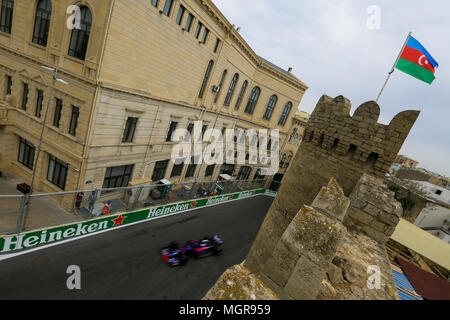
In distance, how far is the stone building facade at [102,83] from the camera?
45.6 ft

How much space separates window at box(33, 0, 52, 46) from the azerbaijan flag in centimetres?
2173

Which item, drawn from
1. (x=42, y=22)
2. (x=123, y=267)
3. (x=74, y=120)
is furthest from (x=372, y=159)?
(x=42, y=22)

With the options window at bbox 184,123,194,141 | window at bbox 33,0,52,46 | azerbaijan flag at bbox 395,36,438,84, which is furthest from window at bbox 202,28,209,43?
azerbaijan flag at bbox 395,36,438,84

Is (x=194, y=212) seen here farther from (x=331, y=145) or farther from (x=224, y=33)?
(x=224, y=33)

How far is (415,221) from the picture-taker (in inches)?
1104

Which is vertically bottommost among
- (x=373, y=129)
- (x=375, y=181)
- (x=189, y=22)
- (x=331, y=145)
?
(x=375, y=181)

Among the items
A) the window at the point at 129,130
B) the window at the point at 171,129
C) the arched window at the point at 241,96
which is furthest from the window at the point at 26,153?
the arched window at the point at 241,96

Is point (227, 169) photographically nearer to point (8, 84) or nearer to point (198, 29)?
point (198, 29)

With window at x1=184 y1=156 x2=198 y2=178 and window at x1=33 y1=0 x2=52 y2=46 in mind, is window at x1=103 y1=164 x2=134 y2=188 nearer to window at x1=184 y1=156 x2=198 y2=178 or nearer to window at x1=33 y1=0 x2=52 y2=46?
window at x1=184 y1=156 x2=198 y2=178

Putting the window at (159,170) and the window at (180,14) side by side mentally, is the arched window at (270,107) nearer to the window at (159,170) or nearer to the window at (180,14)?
the window at (159,170)

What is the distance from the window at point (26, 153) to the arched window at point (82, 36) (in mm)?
8609

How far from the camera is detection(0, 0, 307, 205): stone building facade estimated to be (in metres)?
13.9
